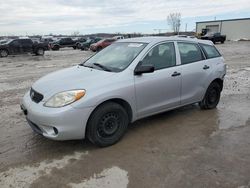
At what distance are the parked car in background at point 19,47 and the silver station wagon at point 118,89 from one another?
21.1 meters

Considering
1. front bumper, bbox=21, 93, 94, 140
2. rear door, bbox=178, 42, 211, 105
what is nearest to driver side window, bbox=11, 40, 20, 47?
rear door, bbox=178, 42, 211, 105

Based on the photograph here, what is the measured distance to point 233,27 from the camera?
5469 centimetres

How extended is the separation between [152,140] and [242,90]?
15.9 ft

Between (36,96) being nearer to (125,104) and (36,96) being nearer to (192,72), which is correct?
(125,104)

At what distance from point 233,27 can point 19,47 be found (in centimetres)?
4376

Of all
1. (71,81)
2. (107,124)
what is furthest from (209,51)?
(71,81)

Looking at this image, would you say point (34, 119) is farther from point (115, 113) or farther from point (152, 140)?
point (152, 140)

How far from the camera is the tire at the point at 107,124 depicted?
164 inches

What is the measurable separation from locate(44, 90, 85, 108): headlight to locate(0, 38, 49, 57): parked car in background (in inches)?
879

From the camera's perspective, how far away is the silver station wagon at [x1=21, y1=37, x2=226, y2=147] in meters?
4.02

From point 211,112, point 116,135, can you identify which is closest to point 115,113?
point 116,135

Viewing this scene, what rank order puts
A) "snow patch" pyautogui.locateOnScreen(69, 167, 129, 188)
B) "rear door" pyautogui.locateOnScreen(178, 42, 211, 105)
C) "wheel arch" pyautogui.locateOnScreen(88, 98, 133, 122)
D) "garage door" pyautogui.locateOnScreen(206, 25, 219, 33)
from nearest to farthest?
"snow patch" pyautogui.locateOnScreen(69, 167, 129, 188) < "wheel arch" pyautogui.locateOnScreen(88, 98, 133, 122) < "rear door" pyautogui.locateOnScreen(178, 42, 211, 105) < "garage door" pyautogui.locateOnScreen(206, 25, 219, 33)

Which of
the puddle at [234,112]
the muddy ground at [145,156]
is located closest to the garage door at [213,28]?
the puddle at [234,112]

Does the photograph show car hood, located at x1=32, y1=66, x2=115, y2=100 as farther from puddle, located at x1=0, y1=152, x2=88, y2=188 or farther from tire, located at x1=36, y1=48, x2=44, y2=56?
tire, located at x1=36, y1=48, x2=44, y2=56
